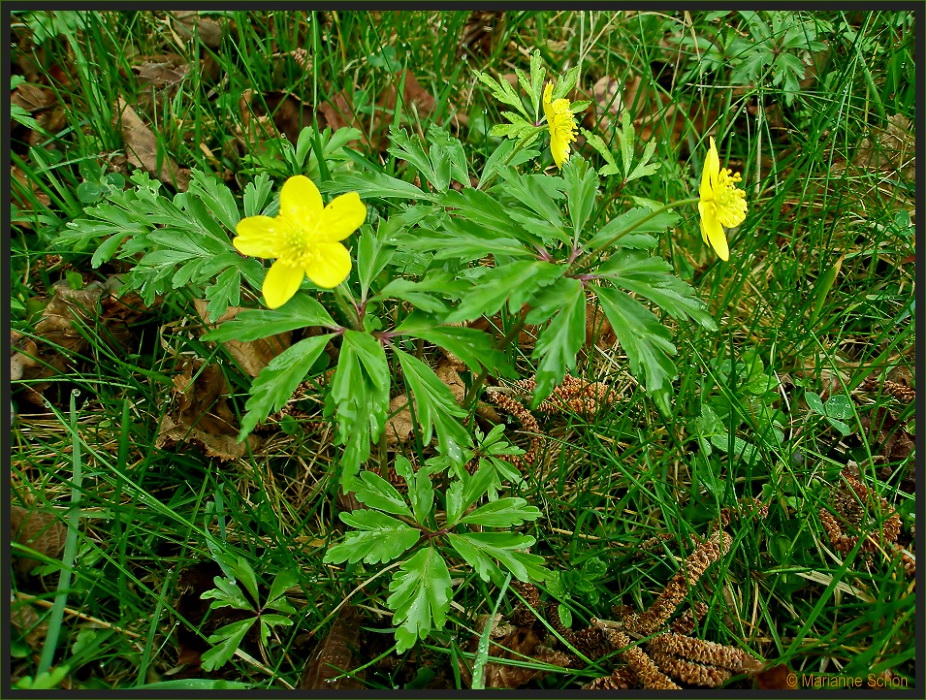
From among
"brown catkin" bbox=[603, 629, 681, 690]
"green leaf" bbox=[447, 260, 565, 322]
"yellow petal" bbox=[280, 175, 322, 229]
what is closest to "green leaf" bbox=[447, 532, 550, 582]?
"brown catkin" bbox=[603, 629, 681, 690]

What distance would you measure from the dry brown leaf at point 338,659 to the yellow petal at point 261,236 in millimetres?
1194

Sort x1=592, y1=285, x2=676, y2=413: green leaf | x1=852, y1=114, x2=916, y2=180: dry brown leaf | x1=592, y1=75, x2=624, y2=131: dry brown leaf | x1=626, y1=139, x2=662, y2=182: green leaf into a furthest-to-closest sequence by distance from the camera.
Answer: x1=592, y1=75, x2=624, y2=131: dry brown leaf
x1=852, y1=114, x2=916, y2=180: dry brown leaf
x1=626, y1=139, x2=662, y2=182: green leaf
x1=592, y1=285, x2=676, y2=413: green leaf

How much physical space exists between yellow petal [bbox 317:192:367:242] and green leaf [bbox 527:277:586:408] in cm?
53

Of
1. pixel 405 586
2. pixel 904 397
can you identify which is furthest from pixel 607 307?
pixel 904 397

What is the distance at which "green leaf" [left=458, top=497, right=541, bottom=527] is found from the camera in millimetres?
2150

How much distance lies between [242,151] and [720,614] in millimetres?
3032

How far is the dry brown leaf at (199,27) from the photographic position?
13.0 ft

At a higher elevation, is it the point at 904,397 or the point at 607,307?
the point at 607,307

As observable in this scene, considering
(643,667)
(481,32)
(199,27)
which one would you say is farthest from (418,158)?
(199,27)

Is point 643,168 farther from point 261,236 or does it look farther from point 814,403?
point 261,236

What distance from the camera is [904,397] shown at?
281 cm

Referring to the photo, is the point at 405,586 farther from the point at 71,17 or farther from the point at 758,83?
the point at 71,17

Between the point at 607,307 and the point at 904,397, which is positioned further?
the point at 904,397

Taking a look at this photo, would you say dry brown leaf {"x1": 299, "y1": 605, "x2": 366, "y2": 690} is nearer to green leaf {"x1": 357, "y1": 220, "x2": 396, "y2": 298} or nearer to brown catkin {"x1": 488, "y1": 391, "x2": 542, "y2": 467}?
brown catkin {"x1": 488, "y1": 391, "x2": 542, "y2": 467}
